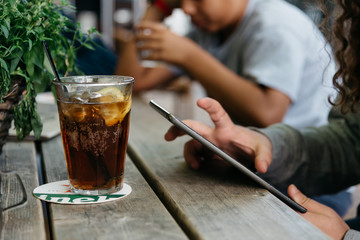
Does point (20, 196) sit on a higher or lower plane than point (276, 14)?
lower

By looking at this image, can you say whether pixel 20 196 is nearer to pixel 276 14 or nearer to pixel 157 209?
pixel 157 209

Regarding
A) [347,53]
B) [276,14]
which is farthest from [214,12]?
[347,53]

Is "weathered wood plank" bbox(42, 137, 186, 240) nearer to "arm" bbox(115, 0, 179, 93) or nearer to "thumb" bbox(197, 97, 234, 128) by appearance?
"thumb" bbox(197, 97, 234, 128)

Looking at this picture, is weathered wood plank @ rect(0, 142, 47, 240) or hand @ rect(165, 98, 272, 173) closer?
weathered wood plank @ rect(0, 142, 47, 240)

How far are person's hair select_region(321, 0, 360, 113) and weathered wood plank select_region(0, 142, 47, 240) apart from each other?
2.48 feet

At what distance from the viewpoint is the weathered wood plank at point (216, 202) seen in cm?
54

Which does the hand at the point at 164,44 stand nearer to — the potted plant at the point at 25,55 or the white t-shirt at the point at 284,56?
the white t-shirt at the point at 284,56

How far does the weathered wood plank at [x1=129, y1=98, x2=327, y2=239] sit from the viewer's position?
0.54 m

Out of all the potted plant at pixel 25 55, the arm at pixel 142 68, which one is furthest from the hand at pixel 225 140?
the arm at pixel 142 68

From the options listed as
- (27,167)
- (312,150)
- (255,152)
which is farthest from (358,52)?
(27,167)

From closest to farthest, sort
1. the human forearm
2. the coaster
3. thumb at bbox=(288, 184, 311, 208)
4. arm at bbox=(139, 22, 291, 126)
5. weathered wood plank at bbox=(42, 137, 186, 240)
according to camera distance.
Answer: weathered wood plank at bbox=(42, 137, 186, 240)
the coaster
thumb at bbox=(288, 184, 311, 208)
the human forearm
arm at bbox=(139, 22, 291, 126)

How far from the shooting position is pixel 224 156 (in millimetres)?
677

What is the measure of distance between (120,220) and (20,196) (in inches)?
7.5

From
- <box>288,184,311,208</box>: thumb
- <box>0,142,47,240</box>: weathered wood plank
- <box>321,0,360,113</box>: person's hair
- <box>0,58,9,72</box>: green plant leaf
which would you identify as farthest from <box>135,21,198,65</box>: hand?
<box>0,58,9,72</box>: green plant leaf
